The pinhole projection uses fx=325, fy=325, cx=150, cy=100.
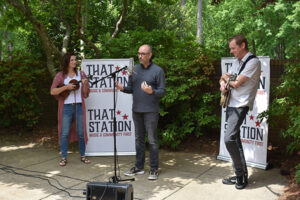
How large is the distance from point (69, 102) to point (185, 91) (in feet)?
7.96

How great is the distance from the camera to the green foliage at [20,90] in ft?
26.3

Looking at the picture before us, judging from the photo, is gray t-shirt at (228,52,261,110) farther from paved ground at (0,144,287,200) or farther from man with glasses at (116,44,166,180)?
paved ground at (0,144,287,200)

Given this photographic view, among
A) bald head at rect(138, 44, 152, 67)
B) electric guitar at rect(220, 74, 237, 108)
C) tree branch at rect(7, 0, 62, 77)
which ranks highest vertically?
tree branch at rect(7, 0, 62, 77)

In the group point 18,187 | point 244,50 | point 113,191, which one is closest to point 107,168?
point 18,187

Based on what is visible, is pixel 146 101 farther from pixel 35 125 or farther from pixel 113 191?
pixel 35 125

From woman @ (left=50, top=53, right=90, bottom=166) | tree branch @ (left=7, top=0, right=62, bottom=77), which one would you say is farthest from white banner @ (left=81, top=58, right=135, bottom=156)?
tree branch @ (left=7, top=0, right=62, bottom=77)

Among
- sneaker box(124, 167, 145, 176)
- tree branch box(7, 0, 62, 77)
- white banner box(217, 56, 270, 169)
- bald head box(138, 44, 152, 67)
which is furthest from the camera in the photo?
tree branch box(7, 0, 62, 77)

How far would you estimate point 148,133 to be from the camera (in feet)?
16.7

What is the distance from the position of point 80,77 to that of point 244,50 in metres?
2.96

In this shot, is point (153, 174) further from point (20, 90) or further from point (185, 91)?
point (20, 90)

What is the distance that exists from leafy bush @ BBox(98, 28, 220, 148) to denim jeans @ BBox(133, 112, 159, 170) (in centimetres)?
141

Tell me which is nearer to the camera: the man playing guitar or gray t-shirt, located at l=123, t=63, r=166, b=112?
the man playing guitar

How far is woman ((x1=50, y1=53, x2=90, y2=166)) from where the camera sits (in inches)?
229

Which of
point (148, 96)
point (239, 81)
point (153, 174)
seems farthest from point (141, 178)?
point (239, 81)
